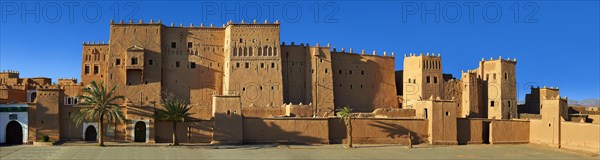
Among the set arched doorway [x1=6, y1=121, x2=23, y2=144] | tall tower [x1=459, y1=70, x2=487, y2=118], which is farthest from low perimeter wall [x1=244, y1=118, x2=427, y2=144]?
arched doorway [x1=6, y1=121, x2=23, y2=144]

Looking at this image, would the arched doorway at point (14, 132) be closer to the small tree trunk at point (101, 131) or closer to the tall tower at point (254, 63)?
the small tree trunk at point (101, 131)

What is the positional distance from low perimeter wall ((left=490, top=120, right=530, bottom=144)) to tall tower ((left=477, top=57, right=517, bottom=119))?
349 inches

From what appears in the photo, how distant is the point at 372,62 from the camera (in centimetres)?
6200

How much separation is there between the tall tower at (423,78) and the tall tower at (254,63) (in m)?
12.6

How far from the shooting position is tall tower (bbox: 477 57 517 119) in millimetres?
58625

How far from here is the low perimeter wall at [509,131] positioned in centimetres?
4847

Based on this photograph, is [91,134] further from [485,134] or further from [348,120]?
[485,134]

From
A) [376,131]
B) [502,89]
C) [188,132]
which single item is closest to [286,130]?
[376,131]

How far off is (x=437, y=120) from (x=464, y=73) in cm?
1472

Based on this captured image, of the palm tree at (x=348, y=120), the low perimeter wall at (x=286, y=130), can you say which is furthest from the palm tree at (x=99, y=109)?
the palm tree at (x=348, y=120)

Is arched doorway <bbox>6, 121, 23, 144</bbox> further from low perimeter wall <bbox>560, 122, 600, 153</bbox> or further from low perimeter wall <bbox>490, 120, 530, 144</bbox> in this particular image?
low perimeter wall <bbox>560, 122, 600, 153</bbox>

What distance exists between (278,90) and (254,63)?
3.17m

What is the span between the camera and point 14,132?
4203 cm

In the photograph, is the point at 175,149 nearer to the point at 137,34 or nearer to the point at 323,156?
the point at 323,156
